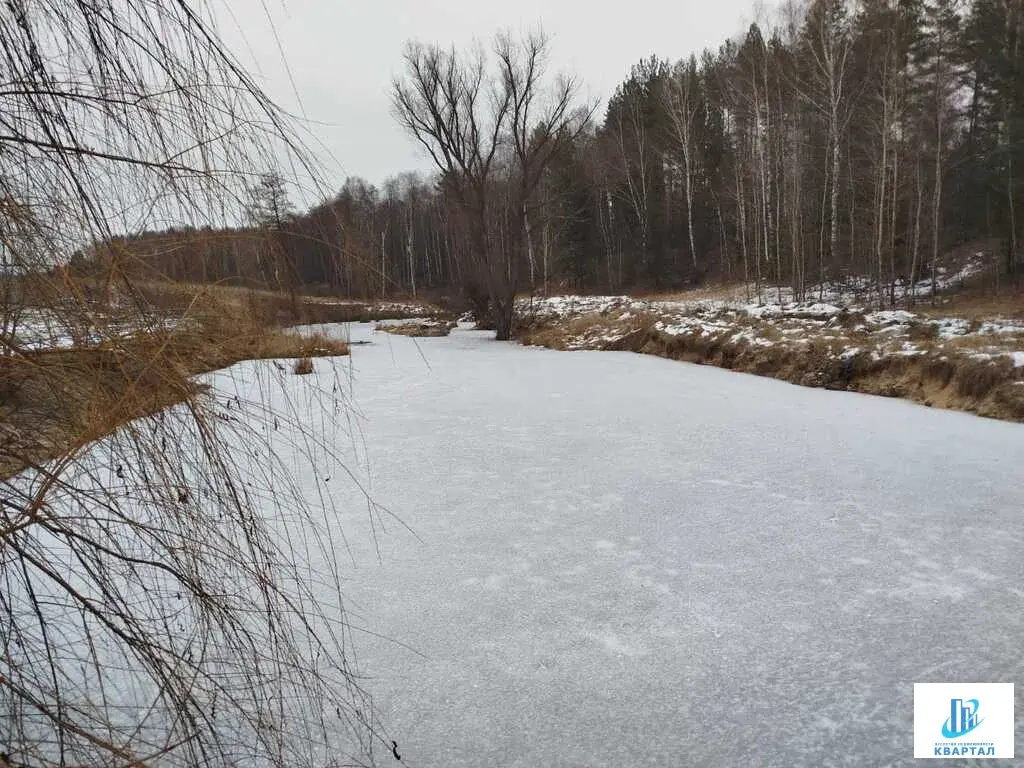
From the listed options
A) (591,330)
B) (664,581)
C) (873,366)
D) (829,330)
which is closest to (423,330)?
(591,330)

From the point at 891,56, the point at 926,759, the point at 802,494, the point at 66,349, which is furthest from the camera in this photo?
the point at 891,56

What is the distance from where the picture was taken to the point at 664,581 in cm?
227

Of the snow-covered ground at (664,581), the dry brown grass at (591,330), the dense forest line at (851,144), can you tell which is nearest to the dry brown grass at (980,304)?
the dense forest line at (851,144)

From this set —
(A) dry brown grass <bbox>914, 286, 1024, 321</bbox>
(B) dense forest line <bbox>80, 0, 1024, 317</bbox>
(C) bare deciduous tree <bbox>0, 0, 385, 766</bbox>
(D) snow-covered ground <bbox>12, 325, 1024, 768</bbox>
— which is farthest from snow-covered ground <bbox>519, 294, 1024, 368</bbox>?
(C) bare deciduous tree <bbox>0, 0, 385, 766</bbox>

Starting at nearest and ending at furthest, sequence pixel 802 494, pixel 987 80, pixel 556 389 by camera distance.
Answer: pixel 802 494 < pixel 556 389 < pixel 987 80

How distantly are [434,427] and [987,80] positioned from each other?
21703 millimetres

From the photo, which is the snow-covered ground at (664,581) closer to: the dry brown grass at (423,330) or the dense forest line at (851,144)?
the dense forest line at (851,144)

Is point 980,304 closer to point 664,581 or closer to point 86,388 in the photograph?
point 664,581

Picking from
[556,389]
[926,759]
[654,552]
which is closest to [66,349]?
[926,759]

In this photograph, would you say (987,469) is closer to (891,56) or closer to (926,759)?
(926,759)

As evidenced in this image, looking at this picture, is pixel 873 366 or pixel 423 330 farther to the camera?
pixel 423 330

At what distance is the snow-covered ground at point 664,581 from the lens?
150cm

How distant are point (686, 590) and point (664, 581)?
0.33 feet

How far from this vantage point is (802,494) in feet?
10.2
